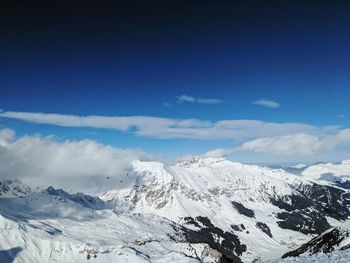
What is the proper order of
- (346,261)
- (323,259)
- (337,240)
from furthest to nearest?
(337,240)
(323,259)
(346,261)

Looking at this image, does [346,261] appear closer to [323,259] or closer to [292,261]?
[323,259]

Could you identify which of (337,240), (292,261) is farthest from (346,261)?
(337,240)

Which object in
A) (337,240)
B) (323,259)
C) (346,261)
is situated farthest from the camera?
(337,240)

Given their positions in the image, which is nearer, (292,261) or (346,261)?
(346,261)

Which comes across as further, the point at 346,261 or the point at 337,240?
the point at 337,240

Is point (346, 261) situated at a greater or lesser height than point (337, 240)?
greater

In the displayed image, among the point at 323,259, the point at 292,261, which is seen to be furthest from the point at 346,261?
the point at 292,261

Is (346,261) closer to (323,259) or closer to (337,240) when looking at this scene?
(323,259)

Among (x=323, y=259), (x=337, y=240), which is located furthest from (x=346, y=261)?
(x=337, y=240)
